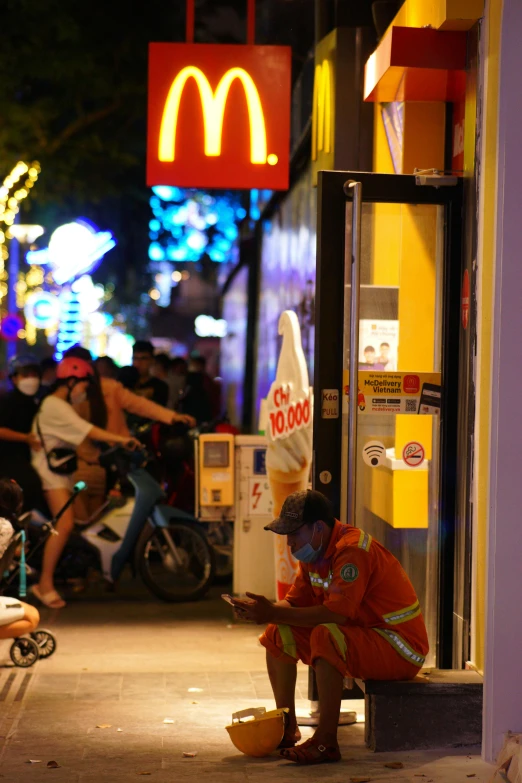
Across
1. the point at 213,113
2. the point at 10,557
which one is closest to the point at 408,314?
the point at 213,113

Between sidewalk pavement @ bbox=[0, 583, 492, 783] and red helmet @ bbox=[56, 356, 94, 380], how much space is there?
1842 millimetres

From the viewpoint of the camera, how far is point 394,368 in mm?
6613

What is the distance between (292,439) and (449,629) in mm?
2020

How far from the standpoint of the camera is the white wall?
192 inches

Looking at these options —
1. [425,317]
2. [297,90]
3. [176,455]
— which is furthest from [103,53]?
[425,317]

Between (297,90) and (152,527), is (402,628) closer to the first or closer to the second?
(152,527)

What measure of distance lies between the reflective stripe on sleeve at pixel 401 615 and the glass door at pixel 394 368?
0.71 m

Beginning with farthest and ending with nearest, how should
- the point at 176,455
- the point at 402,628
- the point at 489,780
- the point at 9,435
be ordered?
the point at 176,455, the point at 9,435, the point at 402,628, the point at 489,780

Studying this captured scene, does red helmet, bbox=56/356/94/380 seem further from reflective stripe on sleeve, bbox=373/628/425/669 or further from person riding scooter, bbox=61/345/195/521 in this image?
reflective stripe on sleeve, bbox=373/628/425/669

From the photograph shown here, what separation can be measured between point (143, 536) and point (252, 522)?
0.88 meters

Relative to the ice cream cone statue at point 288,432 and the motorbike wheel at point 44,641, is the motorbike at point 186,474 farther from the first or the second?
the motorbike wheel at point 44,641

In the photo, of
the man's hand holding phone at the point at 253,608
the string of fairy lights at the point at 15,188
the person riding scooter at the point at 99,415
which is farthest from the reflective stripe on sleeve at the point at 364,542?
the string of fairy lights at the point at 15,188

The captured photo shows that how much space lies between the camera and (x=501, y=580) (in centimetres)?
491

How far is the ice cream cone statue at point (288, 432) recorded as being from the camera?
773 cm
